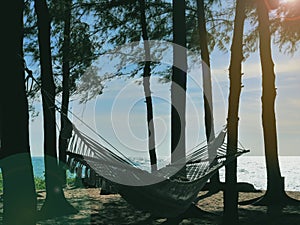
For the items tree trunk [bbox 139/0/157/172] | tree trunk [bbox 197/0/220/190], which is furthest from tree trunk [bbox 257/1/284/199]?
tree trunk [bbox 139/0/157/172]

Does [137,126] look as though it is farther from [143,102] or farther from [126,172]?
[126,172]

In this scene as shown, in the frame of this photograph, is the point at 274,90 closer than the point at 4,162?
No

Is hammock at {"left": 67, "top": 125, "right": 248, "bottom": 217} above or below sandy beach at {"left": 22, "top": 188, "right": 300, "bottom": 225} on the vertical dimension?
above

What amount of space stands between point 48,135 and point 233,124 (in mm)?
2515

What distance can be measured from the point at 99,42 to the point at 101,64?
1.47ft

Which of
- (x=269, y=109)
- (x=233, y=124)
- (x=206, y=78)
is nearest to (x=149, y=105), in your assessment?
(x=206, y=78)

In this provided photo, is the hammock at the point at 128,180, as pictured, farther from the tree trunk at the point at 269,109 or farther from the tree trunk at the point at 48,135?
the tree trunk at the point at 269,109

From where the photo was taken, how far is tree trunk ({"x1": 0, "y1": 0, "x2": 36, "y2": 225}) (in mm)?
3762

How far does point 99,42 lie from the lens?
958 centimetres

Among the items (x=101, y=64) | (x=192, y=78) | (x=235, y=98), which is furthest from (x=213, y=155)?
(x=101, y=64)

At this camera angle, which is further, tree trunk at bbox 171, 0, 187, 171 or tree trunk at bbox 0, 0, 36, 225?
tree trunk at bbox 171, 0, 187, 171

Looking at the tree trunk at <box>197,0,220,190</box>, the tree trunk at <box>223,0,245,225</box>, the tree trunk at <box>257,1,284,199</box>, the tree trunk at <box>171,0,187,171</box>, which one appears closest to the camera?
the tree trunk at <box>223,0,245,225</box>

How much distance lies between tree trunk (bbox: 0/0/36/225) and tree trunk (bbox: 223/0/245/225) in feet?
7.08

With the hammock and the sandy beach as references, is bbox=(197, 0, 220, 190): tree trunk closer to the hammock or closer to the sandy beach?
the sandy beach
